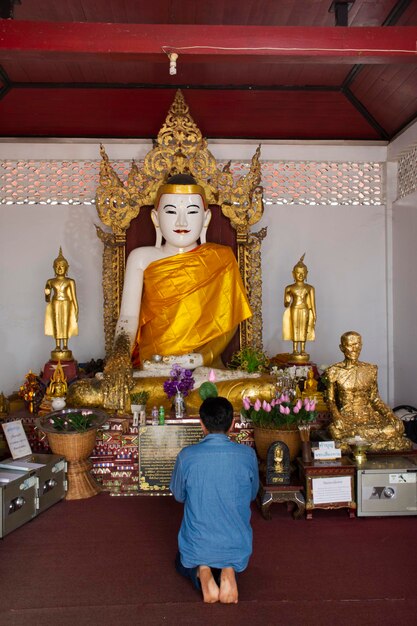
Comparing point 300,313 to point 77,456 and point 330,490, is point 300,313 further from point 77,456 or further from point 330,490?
point 77,456

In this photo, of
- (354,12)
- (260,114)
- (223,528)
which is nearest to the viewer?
(223,528)

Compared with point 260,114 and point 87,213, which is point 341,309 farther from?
point 87,213

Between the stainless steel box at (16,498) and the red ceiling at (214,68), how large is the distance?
265 centimetres

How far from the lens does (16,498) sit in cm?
361

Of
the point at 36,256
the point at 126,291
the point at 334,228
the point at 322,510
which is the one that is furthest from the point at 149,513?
the point at 334,228

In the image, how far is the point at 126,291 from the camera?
574 centimetres

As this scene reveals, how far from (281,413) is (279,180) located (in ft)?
10.6

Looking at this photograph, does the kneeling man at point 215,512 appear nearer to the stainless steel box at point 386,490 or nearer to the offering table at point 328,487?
the offering table at point 328,487

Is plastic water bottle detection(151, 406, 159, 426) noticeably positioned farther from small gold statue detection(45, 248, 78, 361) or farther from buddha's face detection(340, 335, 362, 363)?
buddha's face detection(340, 335, 362, 363)

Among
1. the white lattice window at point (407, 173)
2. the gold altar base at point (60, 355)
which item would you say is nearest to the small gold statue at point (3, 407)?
the gold altar base at point (60, 355)

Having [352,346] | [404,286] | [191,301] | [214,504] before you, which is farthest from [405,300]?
[214,504]

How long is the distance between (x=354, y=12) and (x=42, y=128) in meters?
3.31

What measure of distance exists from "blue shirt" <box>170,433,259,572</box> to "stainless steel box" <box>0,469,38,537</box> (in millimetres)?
1261

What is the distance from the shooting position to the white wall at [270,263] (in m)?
6.40
